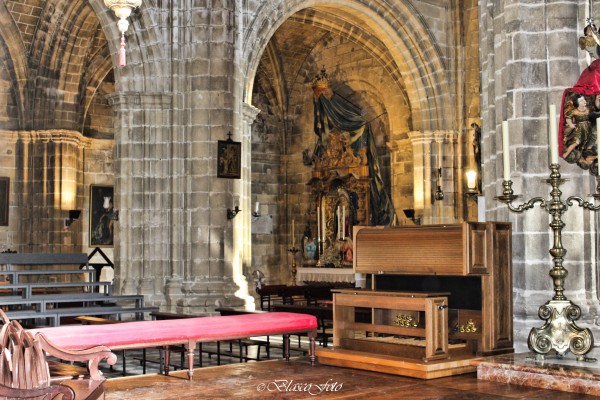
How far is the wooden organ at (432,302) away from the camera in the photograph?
253 inches

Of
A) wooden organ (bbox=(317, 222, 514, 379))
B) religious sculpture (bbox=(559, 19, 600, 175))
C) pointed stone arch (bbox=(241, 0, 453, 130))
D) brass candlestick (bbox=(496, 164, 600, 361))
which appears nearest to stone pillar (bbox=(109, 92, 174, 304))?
pointed stone arch (bbox=(241, 0, 453, 130))

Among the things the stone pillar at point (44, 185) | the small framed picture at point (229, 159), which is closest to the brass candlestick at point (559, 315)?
the small framed picture at point (229, 159)

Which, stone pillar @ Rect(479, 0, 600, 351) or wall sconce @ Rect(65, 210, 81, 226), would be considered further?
wall sconce @ Rect(65, 210, 81, 226)

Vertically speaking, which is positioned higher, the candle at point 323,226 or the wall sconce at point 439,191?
the wall sconce at point 439,191

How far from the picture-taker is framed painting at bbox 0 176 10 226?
18.1 m

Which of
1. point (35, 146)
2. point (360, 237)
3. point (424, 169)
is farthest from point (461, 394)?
point (35, 146)

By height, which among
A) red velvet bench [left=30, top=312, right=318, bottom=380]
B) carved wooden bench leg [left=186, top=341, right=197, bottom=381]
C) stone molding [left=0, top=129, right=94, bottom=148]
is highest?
stone molding [left=0, top=129, right=94, bottom=148]

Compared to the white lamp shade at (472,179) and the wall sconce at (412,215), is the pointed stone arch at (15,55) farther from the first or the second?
the white lamp shade at (472,179)

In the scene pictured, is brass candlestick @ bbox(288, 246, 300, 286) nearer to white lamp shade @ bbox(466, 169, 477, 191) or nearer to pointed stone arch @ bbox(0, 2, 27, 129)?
white lamp shade @ bbox(466, 169, 477, 191)

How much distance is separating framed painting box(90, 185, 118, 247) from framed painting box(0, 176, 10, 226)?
2.01 m

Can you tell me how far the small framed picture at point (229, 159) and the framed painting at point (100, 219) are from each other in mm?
7606

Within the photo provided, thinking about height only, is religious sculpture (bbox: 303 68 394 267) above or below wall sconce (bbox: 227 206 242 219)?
above

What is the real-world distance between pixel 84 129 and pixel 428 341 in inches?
591

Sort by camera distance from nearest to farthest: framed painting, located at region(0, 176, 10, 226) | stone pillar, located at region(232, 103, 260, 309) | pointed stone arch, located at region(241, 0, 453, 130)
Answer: stone pillar, located at region(232, 103, 260, 309), pointed stone arch, located at region(241, 0, 453, 130), framed painting, located at region(0, 176, 10, 226)
